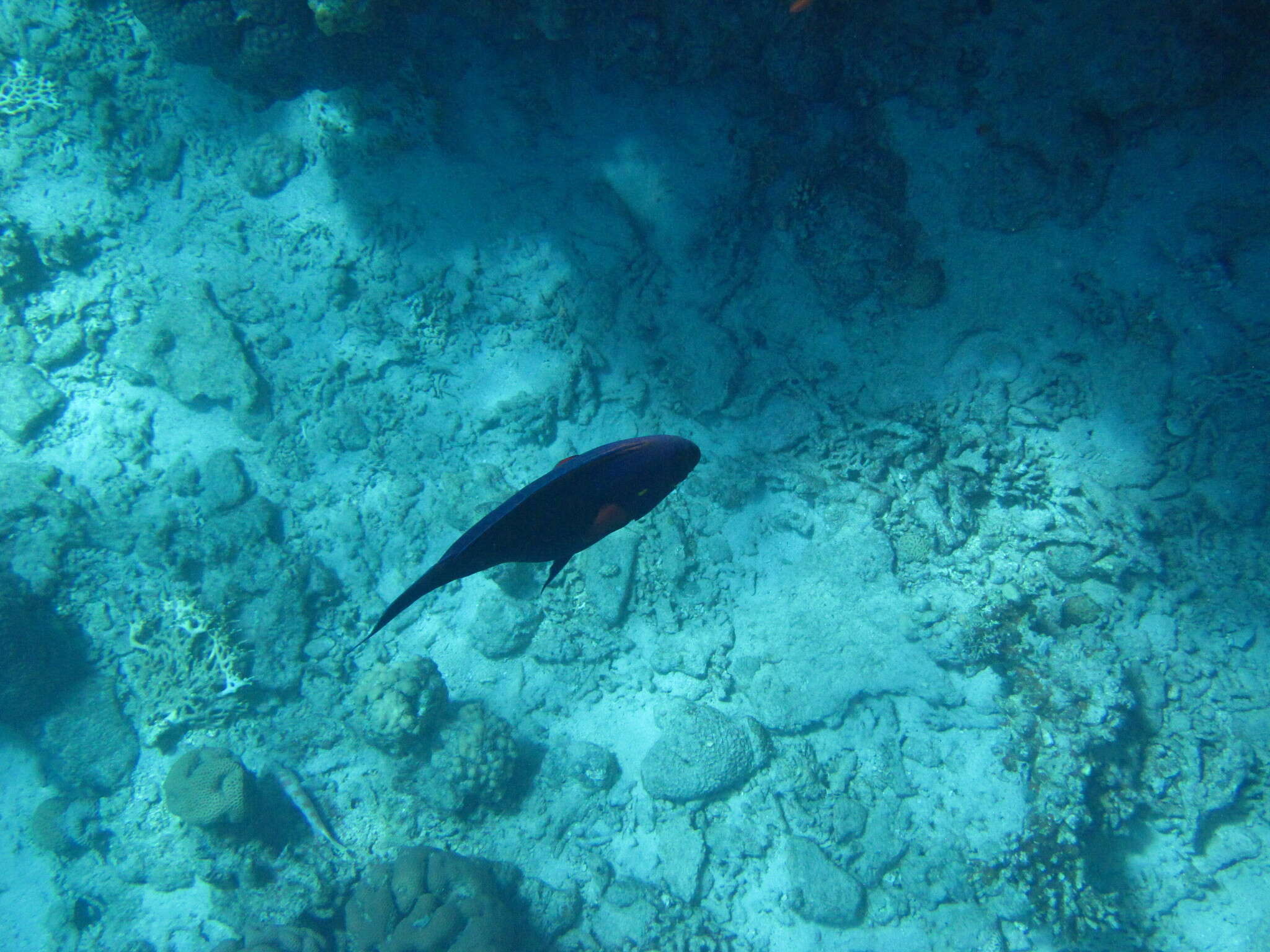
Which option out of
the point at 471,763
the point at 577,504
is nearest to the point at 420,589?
the point at 577,504

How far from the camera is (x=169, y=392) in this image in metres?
6.58

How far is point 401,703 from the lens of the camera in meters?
5.46

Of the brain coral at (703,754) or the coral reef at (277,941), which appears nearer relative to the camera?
the coral reef at (277,941)

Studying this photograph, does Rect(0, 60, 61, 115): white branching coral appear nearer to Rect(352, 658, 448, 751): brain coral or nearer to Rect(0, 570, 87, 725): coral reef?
Rect(0, 570, 87, 725): coral reef

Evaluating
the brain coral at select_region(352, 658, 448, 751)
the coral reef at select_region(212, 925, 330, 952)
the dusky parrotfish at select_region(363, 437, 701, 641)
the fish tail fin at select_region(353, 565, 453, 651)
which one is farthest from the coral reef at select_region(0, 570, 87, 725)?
the fish tail fin at select_region(353, 565, 453, 651)

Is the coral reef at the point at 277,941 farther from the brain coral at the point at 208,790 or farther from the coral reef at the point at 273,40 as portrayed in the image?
the coral reef at the point at 273,40

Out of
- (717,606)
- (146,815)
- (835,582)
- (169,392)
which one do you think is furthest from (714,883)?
(169,392)

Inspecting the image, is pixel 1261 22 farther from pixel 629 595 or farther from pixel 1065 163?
pixel 629 595

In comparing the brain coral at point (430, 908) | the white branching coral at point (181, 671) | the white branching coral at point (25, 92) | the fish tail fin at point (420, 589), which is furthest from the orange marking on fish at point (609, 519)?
the white branching coral at point (25, 92)

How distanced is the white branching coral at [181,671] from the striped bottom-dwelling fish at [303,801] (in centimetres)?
89

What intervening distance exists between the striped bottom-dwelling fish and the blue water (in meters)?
0.05

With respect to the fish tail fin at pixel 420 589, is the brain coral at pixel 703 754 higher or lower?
lower

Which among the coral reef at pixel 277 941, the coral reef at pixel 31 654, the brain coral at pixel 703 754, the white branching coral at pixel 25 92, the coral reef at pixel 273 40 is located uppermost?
the white branching coral at pixel 25 92

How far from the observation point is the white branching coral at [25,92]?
6.54 meters
